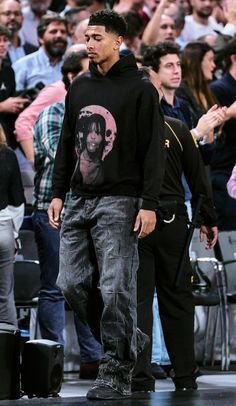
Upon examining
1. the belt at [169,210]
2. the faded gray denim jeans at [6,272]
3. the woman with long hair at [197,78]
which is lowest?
the faded gray denim jeans at [6,272]

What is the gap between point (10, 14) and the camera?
1274 cm

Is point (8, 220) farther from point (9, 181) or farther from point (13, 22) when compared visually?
point (13, 22)

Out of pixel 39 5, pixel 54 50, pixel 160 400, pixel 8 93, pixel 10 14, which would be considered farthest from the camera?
pixel 39 5

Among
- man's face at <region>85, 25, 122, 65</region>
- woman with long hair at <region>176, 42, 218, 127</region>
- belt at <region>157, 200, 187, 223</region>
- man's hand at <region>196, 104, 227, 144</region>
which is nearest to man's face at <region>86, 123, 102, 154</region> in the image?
man's face at <region>85, 25, 122, 65</region>

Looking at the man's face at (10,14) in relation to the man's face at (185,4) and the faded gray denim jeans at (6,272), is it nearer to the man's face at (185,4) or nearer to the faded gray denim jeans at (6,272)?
the man's face at (185,4)

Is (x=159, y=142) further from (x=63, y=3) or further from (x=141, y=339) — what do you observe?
(x=63, y=3)

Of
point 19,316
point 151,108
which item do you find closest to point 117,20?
point 151,108

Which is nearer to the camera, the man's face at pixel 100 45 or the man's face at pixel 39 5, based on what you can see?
the man's face at pixel 100 45

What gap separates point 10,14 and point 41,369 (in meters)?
6.36

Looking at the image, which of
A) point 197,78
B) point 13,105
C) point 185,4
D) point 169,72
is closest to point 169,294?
point 169,72

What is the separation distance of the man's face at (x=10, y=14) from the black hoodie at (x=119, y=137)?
5.96 m

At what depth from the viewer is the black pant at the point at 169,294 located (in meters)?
7.69

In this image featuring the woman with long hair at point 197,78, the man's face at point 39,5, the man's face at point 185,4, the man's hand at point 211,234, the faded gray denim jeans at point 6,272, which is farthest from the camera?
the man's face at point 185,4

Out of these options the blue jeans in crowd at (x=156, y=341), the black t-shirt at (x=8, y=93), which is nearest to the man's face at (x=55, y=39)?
the black t-shirt at (x=8, y=93)
